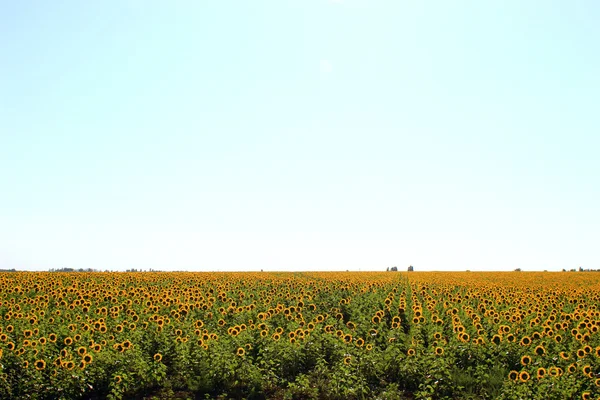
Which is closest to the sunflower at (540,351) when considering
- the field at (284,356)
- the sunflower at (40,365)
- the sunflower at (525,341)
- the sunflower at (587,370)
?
the field at (284,356)

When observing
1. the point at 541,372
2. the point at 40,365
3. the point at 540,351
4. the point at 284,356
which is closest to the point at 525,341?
the point at 540,351

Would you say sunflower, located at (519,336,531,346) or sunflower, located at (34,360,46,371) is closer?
sunflower, located at (34,360,46,371)

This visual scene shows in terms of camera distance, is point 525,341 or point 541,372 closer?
point 541,372

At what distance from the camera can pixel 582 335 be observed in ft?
46.0

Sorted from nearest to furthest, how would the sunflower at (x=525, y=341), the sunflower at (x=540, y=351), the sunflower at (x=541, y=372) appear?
the sunflower at (x=541, y=372) < the sunflower at (x=540, y=351) < the sunflower at (x=525, y=341)

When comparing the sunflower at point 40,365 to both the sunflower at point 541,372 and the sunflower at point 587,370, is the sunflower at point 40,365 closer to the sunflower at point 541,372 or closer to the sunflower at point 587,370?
the sunflower at point 541,372

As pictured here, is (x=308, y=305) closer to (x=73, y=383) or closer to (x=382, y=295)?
(x=382, y=295)

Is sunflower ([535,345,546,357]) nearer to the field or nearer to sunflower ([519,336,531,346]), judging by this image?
the field

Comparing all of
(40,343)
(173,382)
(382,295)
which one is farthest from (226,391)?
(382,295)

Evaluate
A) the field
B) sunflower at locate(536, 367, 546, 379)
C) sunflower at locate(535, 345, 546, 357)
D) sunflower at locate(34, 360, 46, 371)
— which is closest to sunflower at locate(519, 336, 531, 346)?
the field

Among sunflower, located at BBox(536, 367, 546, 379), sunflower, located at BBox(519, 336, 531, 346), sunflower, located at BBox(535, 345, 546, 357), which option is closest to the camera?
sunflower, located at BBox(536, 367, 546, 379)

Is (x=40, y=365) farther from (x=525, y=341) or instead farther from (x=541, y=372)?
(x=525, y=341)

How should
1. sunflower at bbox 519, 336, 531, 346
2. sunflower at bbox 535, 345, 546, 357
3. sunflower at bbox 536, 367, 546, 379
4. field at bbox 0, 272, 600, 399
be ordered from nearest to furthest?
1. field at bbox 0, 272, 600, 399
2. sunflower at bbox 536, 367, 546, 379
3. sunflower at bbox 535, 345, 546, 357
4. sunflower at bbox 519, 336, 531, 346

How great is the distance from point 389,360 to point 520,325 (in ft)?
17.8
